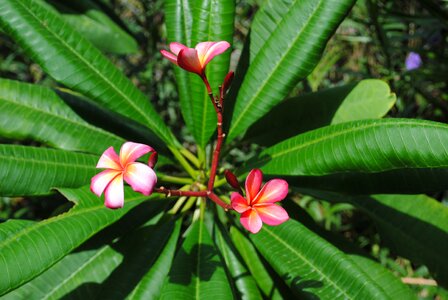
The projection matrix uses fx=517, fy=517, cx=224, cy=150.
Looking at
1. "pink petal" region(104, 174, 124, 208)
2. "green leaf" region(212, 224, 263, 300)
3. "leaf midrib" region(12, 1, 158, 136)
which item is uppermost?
"leaf midrib" region(12, 1, 158, 136)

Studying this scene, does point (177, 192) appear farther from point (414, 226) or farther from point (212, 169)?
point (414, 226)

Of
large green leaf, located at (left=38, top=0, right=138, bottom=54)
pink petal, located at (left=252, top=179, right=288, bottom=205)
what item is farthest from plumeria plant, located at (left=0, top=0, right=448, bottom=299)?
large green leaf, located at (left=38, top=0, right=138, bottom=54)

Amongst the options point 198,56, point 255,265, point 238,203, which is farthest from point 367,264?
point 198,56

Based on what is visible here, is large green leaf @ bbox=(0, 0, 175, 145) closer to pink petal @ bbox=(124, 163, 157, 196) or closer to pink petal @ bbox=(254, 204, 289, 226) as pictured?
pink petal @ bbox=(124, 163, 157, 196)

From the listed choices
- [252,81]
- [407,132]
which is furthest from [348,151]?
[252,81]

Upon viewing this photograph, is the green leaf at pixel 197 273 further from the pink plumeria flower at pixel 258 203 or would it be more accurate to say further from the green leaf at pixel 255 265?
the pink plumeria flower at pixel 258 203

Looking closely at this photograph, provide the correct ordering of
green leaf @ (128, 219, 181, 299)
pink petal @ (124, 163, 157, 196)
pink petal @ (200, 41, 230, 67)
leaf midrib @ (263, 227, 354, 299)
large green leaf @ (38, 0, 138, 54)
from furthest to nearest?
large green leaf @ (38, 0, 138, 54), green leaf @ (128, 219, 181, 299), leaf midrib @ (263, 227, 354, 299), pink petal @ (200, 41, 230, 67), pink petal @ (124, 163, 157, 196)

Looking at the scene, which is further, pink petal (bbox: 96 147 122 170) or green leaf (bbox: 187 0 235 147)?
green leaf (bbox: 187 0 235 147)

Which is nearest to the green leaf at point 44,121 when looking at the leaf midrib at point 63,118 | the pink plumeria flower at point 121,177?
the leaf midrib at point 63,118
